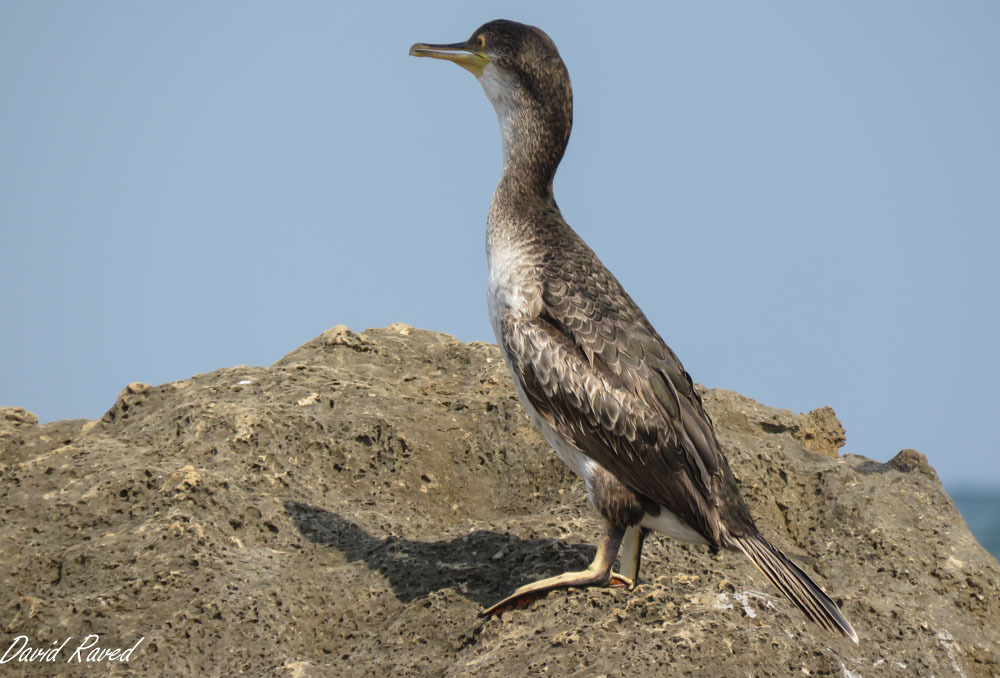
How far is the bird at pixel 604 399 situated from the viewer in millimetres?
5898

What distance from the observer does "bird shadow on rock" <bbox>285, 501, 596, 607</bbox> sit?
20.6 feet

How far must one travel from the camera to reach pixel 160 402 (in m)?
8.27

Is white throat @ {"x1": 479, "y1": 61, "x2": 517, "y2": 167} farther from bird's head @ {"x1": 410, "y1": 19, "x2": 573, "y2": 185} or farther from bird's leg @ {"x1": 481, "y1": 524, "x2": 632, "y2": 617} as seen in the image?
bird's leg @ {"x1": 481, "y1": 524, "x2": 632, "y2": 617}

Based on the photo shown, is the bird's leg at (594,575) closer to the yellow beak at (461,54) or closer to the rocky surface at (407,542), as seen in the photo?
the rocky surface at (407,542)

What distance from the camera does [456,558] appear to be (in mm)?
6578

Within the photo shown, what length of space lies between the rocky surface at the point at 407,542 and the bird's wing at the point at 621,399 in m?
0.59

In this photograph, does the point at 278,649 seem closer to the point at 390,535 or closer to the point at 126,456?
Result: the point at 390,535

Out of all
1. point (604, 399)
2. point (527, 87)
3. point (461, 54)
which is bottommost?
point (604, 399)

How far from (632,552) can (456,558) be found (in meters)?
1.13

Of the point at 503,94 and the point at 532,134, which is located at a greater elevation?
the point at 503,94

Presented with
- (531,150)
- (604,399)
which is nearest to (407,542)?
(604,399)

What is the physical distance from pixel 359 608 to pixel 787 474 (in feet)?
11.2

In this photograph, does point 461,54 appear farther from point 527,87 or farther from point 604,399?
point 604,399

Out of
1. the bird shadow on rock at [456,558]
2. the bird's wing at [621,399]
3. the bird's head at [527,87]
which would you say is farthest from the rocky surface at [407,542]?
the bird's head at [527,87]
